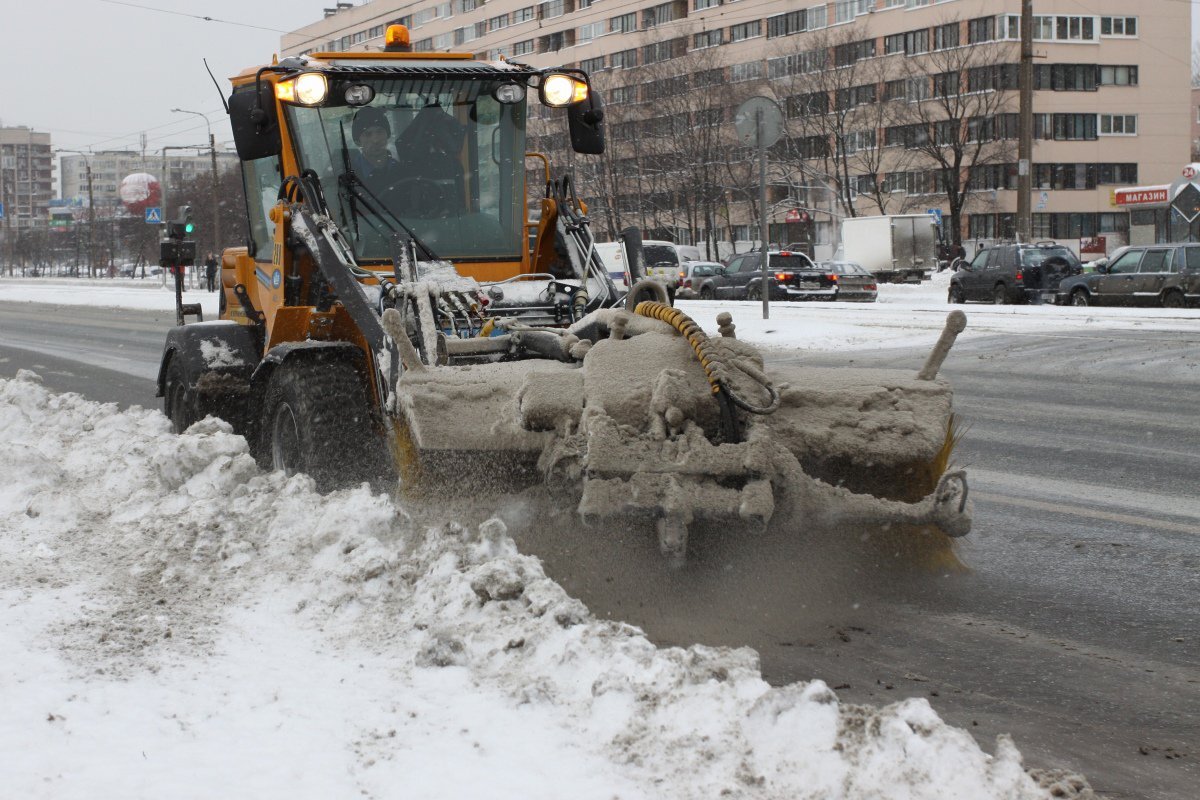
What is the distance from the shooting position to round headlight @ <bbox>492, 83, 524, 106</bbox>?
23.6 ft

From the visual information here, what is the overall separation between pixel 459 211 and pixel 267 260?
50.7 inches

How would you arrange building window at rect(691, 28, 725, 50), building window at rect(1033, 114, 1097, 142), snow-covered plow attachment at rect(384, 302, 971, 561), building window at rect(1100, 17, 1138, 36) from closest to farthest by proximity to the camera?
snow-covered plow attachment at rect(384, 302, 971, 561) < building window at rect(1033, 114, 1097, 142) < building window at rect(1100, 17, 1138, 36) < building window at rect(691, 28, 725, 50)

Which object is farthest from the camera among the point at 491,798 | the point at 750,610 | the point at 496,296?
the point at 496,296

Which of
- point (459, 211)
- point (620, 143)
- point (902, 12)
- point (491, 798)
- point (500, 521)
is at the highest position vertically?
point (902, 12)

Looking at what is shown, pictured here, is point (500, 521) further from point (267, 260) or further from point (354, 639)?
point (267, 260)

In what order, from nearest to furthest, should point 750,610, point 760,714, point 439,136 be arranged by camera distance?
1. point 760,714
2. point 750,610
3. point 439,136

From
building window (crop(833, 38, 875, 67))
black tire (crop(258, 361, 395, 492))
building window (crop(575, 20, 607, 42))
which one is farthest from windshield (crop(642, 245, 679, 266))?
building window (crop(575, 20, 607, 42))

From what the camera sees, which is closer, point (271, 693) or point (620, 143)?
point (271, 693)

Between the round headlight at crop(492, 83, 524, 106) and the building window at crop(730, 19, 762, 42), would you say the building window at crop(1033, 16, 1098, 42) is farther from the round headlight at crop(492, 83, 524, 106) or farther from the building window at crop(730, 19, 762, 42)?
the round headlight at crop(492, 83, 524, 106)

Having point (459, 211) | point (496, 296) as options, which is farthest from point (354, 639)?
point (459, 211)

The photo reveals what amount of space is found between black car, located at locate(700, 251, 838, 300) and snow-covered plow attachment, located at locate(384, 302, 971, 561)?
3045cm

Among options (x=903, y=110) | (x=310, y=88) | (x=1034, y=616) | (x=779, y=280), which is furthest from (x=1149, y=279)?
(x=903, y=110)

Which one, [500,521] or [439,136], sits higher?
[439,136]

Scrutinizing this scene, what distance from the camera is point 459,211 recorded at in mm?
7180
